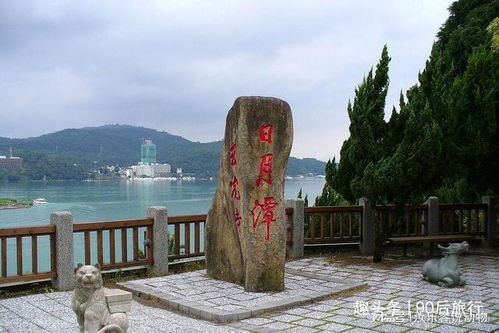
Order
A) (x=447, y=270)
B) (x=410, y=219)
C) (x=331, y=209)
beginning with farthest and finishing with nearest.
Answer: (x=410, y=219) → (x=331, y=209) → (x=447, y=270)

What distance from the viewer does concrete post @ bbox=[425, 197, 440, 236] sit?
11109 mm

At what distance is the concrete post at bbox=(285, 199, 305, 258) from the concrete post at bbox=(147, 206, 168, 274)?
2768 millimetres

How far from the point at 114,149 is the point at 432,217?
10594cm

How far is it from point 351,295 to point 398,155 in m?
3.10

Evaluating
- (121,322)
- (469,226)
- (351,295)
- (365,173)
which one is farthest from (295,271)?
(469,226)

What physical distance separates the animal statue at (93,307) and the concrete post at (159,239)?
13.0 feet

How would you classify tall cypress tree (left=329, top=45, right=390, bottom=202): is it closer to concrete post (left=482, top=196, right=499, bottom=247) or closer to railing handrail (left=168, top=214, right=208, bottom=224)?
railing handrail (left=168, top=214, right=208, bottom=224)

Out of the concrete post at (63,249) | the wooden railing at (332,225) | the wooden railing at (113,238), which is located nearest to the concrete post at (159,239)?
the wooden railing at (113,238)

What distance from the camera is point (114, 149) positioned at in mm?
111250

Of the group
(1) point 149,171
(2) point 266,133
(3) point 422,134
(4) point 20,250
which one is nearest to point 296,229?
(3) point 422,134

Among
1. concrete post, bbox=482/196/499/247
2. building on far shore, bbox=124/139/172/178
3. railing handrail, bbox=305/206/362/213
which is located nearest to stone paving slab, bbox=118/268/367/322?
railing handrail, bbox=305/206/362/213

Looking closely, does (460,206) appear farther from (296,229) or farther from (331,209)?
(296,229)

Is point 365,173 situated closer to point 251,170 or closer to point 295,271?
point 295,271

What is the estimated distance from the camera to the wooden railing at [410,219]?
10.8 m
